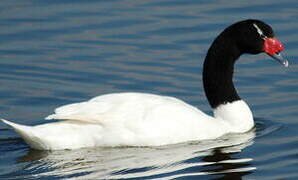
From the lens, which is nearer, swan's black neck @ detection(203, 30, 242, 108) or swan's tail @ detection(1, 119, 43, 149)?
swan's tail @ detection(1, 119, 43, 149)

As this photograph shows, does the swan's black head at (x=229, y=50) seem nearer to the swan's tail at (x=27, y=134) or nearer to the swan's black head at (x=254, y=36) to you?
the swan's black head at (x=254, y=36)

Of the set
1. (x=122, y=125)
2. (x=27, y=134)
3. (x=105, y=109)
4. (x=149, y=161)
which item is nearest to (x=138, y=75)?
(x=105, y=109)

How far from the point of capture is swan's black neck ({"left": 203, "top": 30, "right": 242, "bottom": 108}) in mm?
13352

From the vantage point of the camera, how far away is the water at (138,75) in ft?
38.7

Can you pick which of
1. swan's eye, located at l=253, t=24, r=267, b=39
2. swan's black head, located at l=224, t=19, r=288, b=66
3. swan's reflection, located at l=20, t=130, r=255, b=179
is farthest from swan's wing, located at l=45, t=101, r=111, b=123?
swan's eye, located at l=253, t=24, r=267, b=39

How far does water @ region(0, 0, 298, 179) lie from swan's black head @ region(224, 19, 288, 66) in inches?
37.1

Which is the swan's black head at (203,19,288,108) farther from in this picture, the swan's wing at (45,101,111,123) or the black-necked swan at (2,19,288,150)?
the swan's wing at (45,101,111,123)

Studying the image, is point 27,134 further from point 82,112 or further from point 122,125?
point 122,125

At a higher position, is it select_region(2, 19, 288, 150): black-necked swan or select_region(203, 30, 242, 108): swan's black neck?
select_region(203, 30, 242, 108): swan's black neck

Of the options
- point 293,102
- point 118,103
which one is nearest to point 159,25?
point 293,102

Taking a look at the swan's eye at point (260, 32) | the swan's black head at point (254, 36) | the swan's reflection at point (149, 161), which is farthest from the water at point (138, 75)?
the swan's eye at point (260, 32)

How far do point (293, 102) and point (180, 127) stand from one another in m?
2.39

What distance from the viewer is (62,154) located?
12242 mm

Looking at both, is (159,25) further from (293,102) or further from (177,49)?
(293,102)
